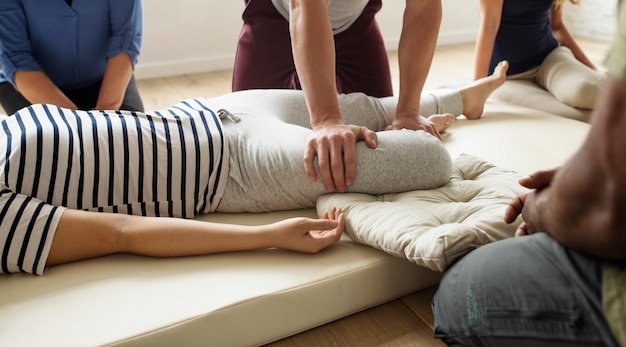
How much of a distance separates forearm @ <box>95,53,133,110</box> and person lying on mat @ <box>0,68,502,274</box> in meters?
0.58

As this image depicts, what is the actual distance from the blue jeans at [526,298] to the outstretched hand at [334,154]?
33 centimetres

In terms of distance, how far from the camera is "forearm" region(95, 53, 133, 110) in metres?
1.73

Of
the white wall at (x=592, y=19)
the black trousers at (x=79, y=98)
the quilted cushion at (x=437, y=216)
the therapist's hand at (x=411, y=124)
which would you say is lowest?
the white wall at (x=592, y=19)

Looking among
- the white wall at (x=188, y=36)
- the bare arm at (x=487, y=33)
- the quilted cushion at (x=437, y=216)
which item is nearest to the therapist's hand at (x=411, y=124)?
the quilted cushion at (x=437, y=216)

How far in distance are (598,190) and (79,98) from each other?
167 cm

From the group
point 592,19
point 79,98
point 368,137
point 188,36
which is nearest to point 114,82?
point 79,98

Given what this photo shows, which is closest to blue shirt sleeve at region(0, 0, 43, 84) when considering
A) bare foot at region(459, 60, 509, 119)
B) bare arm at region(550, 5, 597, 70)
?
bare foot at region(459, 60, 509, 119)

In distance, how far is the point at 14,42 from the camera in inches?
63.7

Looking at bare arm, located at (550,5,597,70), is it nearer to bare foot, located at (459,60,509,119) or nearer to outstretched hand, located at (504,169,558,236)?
bare foot, located at (459,60,509,119)

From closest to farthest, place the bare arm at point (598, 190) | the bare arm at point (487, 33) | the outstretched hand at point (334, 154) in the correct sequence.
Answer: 1. the bare arm at point (598, 190)
2. the outstretched hand at point (334, 154)
3. the bare arm at point (487, 33)

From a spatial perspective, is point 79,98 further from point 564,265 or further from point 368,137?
point 564,265

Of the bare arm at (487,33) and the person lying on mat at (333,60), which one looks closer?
the person lying on mat at (333,60)

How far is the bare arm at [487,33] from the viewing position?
6.59ft

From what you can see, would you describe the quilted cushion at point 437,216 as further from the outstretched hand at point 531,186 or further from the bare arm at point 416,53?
the bare arm at point 416,53
